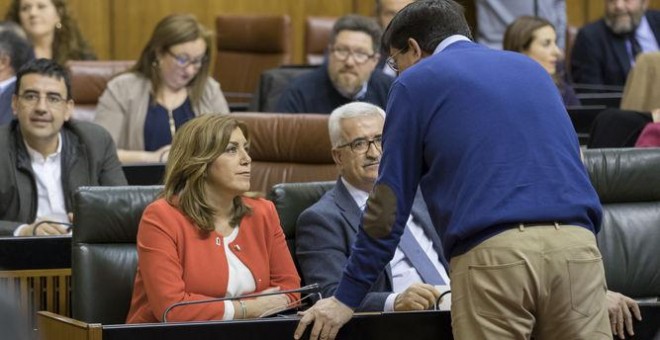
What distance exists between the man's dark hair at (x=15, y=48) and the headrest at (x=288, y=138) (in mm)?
1309

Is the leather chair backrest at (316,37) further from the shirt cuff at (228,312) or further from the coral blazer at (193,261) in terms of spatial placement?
the shirt cuff at (228,312)

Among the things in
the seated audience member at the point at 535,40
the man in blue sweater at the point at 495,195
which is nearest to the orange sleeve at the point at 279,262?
the man in blue sweater at the point at 495,195

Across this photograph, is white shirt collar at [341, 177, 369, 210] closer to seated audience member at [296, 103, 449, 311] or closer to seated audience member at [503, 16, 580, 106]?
seated audience member at [296, 103, 449, 311]

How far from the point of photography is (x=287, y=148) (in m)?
4.60

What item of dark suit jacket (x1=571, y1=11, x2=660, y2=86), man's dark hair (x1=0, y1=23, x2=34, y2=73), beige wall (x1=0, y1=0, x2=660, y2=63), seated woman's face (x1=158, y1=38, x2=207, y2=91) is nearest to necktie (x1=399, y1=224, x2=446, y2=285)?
seated woman's face (x1=158, y1=38, x2=207, y2=91)

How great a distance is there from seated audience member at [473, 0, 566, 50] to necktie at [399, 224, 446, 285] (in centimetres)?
443

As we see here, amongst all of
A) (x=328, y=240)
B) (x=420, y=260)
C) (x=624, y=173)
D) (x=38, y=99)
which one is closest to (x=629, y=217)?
(x=624, y=173)

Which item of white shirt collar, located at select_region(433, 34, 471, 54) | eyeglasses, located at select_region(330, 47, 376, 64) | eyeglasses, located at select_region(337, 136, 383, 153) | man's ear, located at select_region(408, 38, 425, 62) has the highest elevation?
white shirt collar, located at select_region(433, 34, 471, 54)

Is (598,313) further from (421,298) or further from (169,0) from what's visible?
(169,0)

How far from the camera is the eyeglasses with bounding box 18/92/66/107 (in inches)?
166

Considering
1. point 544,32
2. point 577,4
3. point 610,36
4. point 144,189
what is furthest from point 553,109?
point 577,4

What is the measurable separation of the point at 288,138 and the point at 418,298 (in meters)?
1.75

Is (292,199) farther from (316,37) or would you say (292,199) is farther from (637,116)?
(316,37)

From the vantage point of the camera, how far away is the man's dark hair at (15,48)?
17.7ft
